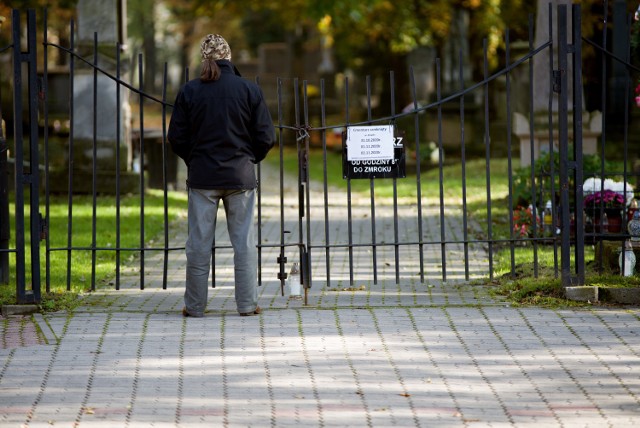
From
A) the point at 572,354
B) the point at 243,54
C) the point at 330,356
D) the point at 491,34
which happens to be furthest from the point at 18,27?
the point at 243,54

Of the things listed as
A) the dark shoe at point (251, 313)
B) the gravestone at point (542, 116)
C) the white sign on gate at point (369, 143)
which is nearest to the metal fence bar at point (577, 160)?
the white sign on gate at point (369, 143)

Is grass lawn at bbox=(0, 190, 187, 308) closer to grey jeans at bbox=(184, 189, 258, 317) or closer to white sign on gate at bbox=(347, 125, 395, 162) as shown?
grey jeans at bbox=(184, 189, 258, 317)

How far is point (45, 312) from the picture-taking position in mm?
9008

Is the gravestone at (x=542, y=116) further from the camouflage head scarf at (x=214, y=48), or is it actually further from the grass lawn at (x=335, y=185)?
the camouflage head scarf at (x=214, y=48)

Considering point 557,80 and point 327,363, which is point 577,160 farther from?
point 327,363

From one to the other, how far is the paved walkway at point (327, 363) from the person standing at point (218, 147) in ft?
1.64

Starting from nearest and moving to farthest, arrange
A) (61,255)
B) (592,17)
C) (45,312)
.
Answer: (45,312) < (61,255) < (592,17)

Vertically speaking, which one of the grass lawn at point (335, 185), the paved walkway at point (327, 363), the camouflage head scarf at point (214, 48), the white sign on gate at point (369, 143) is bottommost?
the paved walkway at point (327, 363)

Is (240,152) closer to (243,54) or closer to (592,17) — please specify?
(592,17)

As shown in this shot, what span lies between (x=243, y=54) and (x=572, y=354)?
68.5 meters

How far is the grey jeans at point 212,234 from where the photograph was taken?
8.58 meters

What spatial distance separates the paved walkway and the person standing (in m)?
0.50

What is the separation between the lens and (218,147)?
8477mm

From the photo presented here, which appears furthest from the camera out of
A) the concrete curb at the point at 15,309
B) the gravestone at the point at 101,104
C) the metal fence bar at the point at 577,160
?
the gravestone at the point at 101,104
